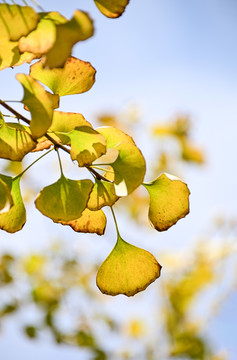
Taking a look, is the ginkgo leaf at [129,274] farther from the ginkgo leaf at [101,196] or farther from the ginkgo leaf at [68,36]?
the ginkgo leaf at [68,36]

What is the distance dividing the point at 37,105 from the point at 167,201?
122 millimetres

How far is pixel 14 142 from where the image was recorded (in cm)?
29

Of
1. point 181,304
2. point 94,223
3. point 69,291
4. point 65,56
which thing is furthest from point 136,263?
point 181,304

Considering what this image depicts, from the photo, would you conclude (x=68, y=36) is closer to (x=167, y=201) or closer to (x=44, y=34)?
(x=44, y=34)

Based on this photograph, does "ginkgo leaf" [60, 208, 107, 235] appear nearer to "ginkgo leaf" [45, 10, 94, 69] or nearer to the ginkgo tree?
the ginkgo tree

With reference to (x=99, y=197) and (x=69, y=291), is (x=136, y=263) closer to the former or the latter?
(x=99, y=197)

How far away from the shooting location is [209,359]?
5.81ft

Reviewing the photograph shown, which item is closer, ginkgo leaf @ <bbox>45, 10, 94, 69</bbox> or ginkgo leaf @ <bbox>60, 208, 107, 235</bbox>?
ginkgo leaf @ <bbox>45, 10, 94, 69</bbox>

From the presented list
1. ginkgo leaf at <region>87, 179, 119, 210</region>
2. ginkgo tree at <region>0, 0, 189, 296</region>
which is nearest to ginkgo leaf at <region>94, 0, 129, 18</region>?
ginkgo tree at <region>0, 0, 189, 296</region>

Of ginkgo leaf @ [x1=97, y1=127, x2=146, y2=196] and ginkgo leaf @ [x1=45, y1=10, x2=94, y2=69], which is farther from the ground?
ginkgo leaf @ [x1=45, y1=10, x2=94, y2=69]

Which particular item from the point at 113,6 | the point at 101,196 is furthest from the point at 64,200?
the point at 113,6

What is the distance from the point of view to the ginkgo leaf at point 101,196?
0.99 feet

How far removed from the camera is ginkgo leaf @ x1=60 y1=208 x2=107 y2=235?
1.04ft

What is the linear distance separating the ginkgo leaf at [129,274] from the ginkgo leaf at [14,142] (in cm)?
11
